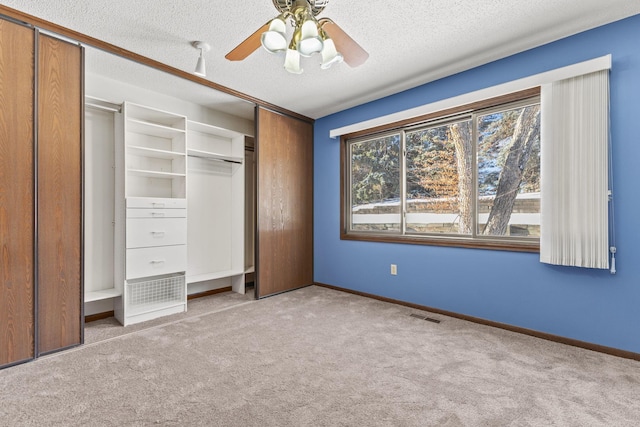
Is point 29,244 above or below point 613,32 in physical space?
below

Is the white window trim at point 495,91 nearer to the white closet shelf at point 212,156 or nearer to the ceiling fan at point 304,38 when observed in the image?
the ceiling fan at point 304,38

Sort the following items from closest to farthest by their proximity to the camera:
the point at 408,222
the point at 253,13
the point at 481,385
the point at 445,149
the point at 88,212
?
the point at 481,385 < the point at 253,13 < the point at 88,212 < the point at 445,149 < the point at 408,222

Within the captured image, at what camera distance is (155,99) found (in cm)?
341

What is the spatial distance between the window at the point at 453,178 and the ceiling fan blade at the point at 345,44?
4.74 feet

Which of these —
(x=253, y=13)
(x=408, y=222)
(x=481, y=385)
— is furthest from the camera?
(x=408, y=222)

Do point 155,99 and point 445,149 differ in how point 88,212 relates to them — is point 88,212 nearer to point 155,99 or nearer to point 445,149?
point 155,99

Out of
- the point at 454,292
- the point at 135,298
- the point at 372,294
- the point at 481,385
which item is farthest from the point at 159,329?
the point at 454,292

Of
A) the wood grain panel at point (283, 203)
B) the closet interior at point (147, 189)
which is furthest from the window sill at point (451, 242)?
the closet interior at point (147, 189)

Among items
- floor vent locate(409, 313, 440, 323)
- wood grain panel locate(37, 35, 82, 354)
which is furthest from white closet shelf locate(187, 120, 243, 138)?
floor vent locate(409, 313, 440, 323)

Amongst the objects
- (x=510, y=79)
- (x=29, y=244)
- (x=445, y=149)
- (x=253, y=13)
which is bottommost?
(x=29, y=244)

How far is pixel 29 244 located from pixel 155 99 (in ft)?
6.48

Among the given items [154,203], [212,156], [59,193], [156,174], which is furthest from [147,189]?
[59,193]

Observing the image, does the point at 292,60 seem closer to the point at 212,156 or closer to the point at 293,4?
the point at 293,4

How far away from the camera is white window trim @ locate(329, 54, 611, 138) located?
7.29 ft
